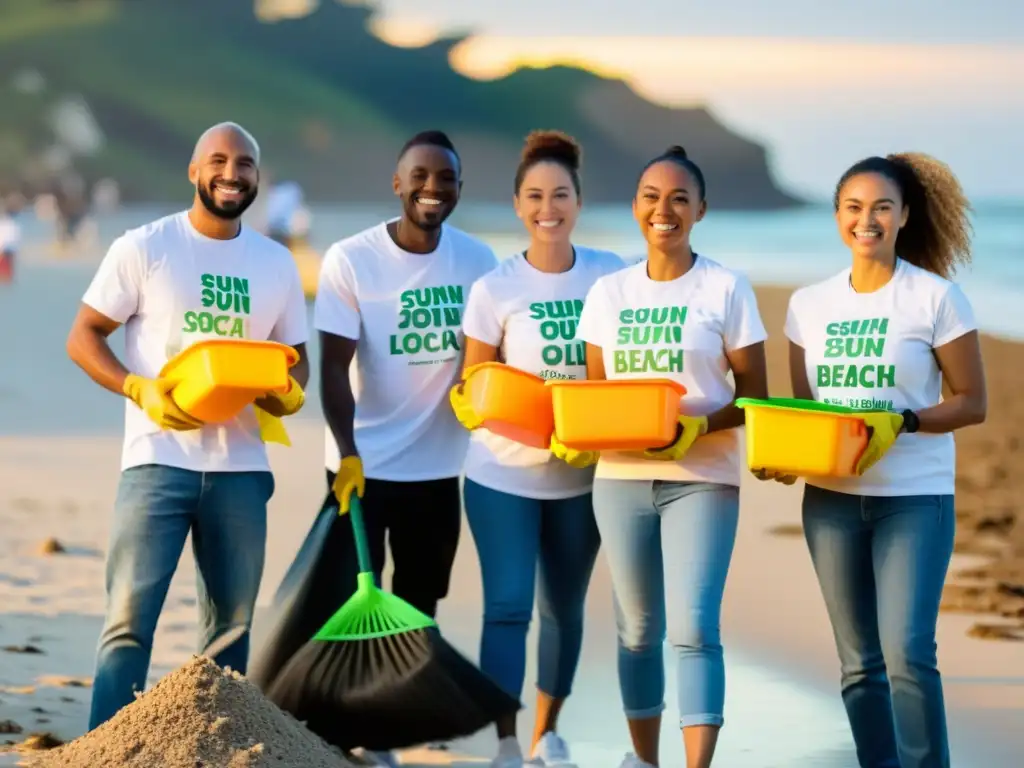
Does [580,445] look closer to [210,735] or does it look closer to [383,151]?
[210,735]

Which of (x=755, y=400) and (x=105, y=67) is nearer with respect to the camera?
(x=755, y=400)

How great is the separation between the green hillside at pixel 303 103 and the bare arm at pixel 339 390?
59.0 m

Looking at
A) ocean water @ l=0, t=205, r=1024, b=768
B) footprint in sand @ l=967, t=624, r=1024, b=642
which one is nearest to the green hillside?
ocean water @ l=0, t=205, r=1024, b=768

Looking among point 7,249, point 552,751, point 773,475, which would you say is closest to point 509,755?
point 552,751

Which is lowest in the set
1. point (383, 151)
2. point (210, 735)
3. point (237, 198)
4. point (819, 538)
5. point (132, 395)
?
point (210, 735)

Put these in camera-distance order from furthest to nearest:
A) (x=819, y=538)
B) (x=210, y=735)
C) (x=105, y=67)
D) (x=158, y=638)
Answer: (x=105, y=67)
(x=158, y=638)
(x=819, y=538)
(x=210, y=735)

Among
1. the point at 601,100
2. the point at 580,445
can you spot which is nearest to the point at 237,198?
the point at 580,445

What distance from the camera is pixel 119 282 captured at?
16.8 feet

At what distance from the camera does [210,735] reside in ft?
15.3

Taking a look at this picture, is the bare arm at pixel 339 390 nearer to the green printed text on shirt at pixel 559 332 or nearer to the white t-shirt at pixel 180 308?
the white t-shirt at pixel 180 308

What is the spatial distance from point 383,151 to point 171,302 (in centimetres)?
6671

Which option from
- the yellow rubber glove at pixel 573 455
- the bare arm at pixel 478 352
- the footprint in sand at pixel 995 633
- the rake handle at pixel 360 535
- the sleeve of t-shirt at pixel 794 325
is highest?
the sleeve of t-shirt at pixel 794 325

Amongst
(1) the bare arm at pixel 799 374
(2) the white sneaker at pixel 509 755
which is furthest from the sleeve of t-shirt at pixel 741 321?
(2) the white sneaker at pixel 509 755

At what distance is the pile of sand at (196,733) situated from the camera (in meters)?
4.62
